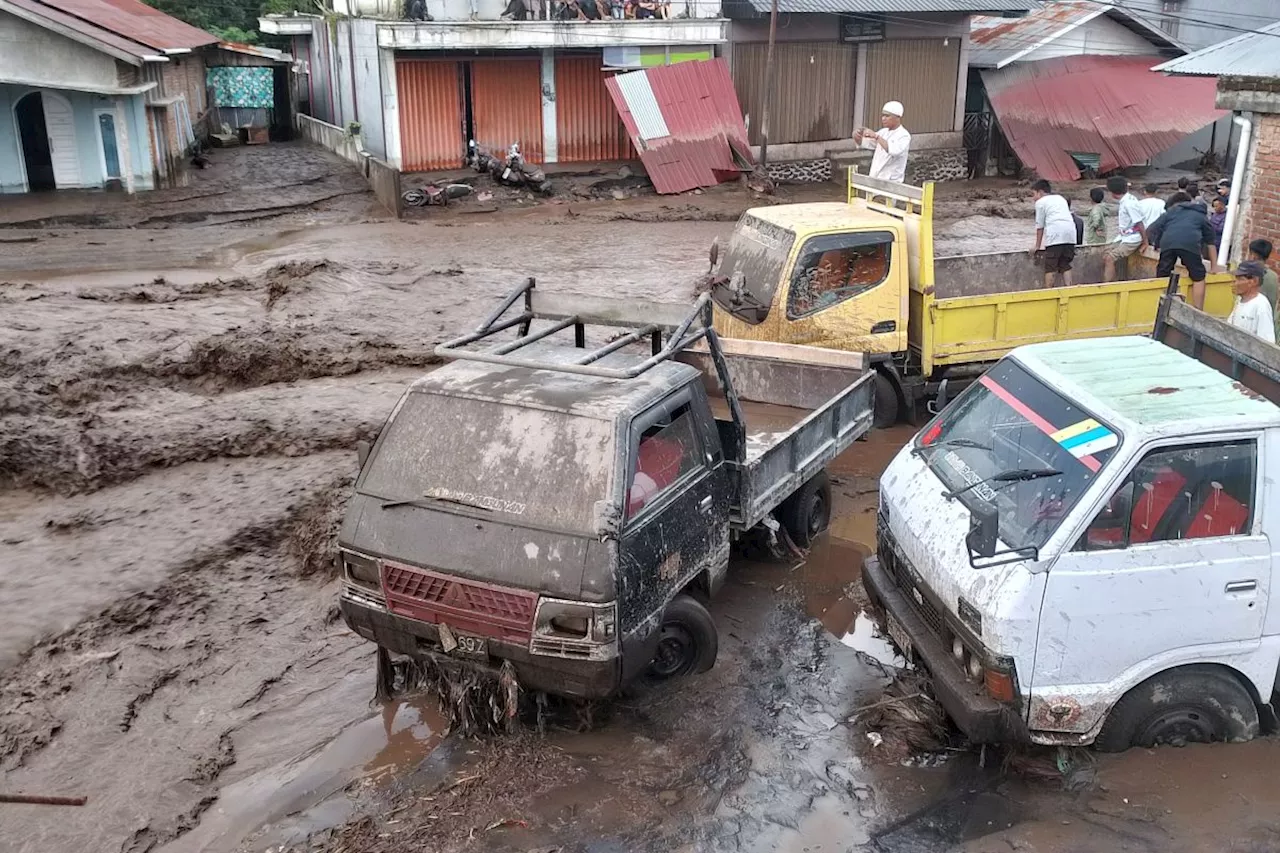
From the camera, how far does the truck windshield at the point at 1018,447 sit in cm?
513

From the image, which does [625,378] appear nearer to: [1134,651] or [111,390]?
[1134,651]

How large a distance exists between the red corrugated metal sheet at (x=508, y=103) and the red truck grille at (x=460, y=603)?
65.1ft

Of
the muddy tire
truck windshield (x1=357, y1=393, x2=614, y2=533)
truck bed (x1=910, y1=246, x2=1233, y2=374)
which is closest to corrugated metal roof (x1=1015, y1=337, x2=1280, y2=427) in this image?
the muddy tire

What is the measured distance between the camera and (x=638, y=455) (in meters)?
5.69

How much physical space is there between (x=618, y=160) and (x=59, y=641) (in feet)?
65.6

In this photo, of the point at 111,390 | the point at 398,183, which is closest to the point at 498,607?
the point at 111,390

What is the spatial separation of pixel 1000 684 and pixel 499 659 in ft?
7.69

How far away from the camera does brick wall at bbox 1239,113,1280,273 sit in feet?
36.5

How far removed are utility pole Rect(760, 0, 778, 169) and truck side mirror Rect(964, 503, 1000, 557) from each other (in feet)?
62.8

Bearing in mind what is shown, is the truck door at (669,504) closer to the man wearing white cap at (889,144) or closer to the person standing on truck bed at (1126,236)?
the man wearing white cap at (889,144)

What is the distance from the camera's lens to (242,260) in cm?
1753

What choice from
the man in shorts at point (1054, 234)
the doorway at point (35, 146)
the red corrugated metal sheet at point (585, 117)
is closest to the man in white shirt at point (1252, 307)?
the man in shorts at point (1054, 234)

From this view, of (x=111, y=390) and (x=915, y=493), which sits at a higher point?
(x=915, y=493)

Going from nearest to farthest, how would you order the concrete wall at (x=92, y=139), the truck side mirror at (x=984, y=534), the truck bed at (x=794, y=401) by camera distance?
the truck side mirror at (x=984, y=534) < the truck bed at (x=794, y=401) < the concrete wall at (x=92, y=139)
